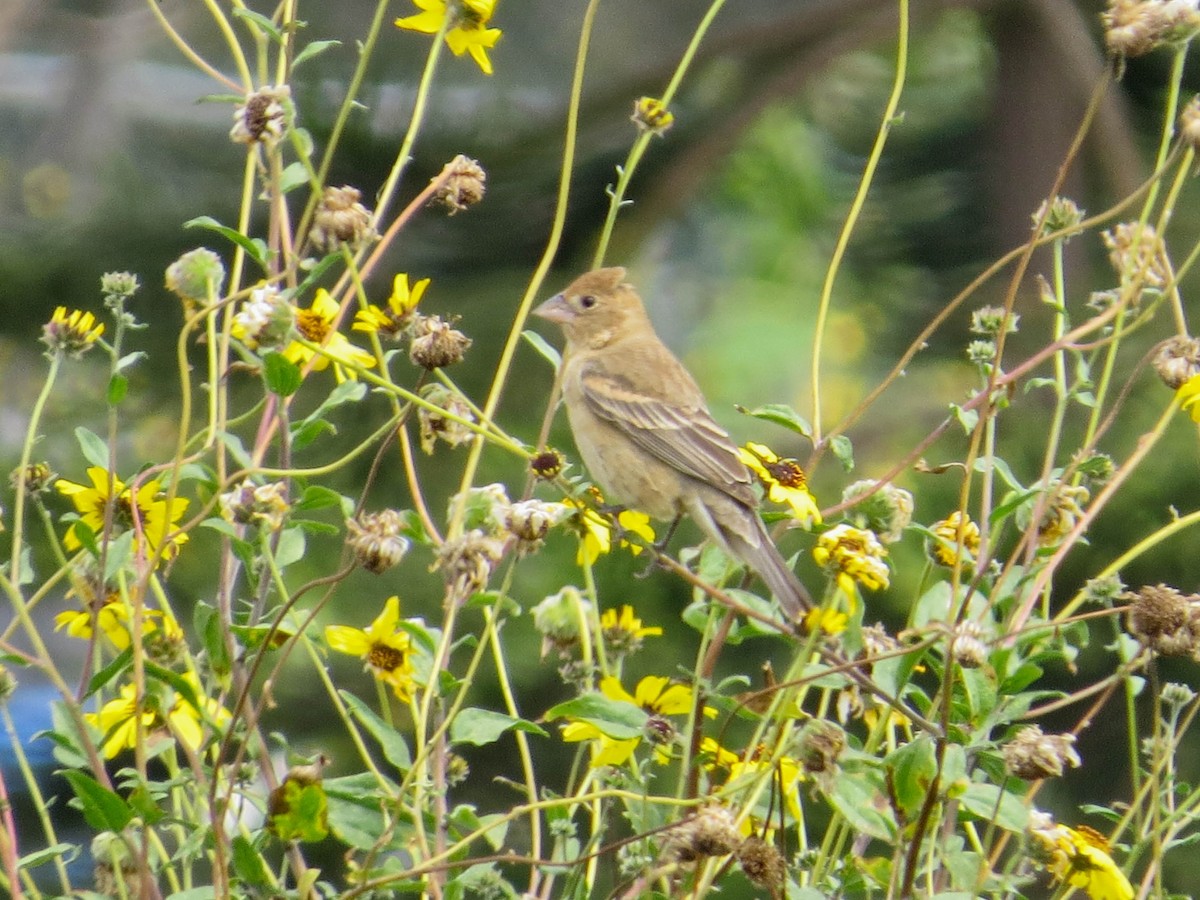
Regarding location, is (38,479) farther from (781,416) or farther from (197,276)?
(781,416)

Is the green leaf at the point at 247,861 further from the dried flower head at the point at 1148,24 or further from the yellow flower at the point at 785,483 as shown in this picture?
the dried flower head at the point at 1148,24

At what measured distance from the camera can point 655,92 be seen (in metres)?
4.00

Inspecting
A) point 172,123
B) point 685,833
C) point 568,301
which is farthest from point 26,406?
point 685,833

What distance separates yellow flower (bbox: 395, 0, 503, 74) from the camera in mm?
1818

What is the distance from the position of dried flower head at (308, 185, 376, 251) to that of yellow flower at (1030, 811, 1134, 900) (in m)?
0.91

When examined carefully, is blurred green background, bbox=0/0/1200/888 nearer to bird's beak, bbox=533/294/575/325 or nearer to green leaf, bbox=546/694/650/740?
bird's beak, bbox=533/294/575/325

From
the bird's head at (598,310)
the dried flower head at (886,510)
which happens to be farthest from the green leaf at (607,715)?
the bird's head at (598,310)

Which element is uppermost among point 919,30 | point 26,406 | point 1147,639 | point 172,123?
point 919,30

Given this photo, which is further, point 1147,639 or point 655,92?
point 655,92

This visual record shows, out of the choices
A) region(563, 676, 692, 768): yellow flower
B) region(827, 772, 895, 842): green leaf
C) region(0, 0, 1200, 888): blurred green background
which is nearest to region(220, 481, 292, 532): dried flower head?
region(563, 676, 692, 768): yellow flower

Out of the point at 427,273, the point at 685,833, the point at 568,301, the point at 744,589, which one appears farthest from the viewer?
the point at 427,273

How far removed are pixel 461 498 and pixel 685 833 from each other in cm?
45

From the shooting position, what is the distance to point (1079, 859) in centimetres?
164

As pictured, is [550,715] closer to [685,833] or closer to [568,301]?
[685,833]
